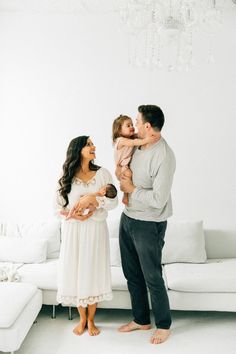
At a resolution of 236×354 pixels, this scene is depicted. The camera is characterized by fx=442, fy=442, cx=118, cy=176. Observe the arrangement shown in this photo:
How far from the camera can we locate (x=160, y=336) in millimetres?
2996

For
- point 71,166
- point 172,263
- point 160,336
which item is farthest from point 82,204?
point 172,263

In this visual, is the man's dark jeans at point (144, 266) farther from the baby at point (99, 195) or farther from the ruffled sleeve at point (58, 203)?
the ruffled sleeve at point (58, 203)

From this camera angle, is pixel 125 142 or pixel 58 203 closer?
pixel 125 142

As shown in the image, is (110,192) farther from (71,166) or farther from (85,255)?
(85,255)

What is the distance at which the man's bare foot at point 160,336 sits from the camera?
2.97 m

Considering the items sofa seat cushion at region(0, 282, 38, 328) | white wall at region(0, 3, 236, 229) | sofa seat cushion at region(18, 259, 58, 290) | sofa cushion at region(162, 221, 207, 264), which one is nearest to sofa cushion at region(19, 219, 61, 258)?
sofa seat cushion at region(18, 259, 58, 290)

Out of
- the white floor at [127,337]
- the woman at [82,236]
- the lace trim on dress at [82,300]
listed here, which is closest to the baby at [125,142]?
the woman at [82,236]

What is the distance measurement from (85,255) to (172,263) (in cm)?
99

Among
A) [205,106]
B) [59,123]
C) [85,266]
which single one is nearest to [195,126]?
[205,106]

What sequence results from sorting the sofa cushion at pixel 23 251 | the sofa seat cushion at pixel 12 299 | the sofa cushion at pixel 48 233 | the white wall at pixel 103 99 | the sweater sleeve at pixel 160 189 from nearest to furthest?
the sofa seat cushion at pixel 12 299 → the sweater sleeve at pixel 160 189 → the sofa cushion at pixel 23 251 → the sofa cushion at pixel 48 233 → the white wall at pixel 103 99

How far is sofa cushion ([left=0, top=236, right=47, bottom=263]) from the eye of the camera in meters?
3.63

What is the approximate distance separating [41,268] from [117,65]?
1.96 meters

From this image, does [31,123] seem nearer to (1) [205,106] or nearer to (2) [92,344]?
(1) [205,106]

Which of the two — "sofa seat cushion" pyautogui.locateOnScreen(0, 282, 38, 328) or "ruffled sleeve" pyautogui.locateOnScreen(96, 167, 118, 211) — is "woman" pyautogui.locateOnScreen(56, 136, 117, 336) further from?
"sofa seat cushion" pyautogui.locateOnScreen(0, 282, 38, 328)
